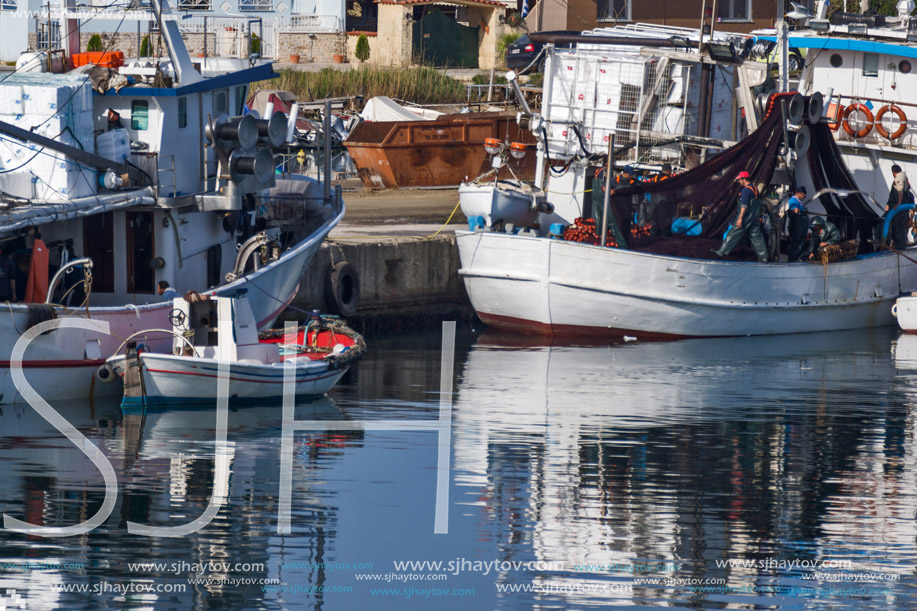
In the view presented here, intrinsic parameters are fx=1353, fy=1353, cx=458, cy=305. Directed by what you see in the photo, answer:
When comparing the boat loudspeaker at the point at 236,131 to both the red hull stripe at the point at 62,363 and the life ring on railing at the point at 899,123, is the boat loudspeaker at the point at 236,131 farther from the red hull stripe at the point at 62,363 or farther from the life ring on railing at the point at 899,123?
the life ring on railing at the point at 899,123

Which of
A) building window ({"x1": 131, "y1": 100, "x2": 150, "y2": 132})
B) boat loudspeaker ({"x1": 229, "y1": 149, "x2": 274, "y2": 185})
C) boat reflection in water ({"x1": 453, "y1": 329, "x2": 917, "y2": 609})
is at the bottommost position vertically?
boat reflection in water ({"x1": 453, "y1": 329, "x2": 917, "y2": 609})

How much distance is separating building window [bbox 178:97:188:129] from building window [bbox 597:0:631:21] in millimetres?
25409

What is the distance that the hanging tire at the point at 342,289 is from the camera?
2223cm

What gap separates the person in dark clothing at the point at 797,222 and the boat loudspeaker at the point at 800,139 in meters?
0.80

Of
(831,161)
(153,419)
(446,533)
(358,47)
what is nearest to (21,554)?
(446,533)

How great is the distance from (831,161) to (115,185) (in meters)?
13.0

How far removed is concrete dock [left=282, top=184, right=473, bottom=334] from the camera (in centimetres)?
2273

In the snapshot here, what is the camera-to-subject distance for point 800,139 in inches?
930

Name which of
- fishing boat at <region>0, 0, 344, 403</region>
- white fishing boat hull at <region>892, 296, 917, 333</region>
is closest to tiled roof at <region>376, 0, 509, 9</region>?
white fishing boat hull at <region>892, 296, 917, 333</region>

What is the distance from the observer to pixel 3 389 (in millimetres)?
16172

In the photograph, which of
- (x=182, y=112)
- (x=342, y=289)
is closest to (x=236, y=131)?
(x=182, y=112)

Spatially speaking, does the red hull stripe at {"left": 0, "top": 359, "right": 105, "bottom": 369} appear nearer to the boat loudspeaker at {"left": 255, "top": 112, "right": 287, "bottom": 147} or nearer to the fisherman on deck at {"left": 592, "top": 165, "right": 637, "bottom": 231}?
the boat loudspeaker at {"left": 255, "top": 112, "right": 287, "bottom": 147}

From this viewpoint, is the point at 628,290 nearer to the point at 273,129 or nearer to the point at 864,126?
the point at 273,129

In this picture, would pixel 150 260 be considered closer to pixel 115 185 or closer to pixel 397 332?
pixel 115 185
